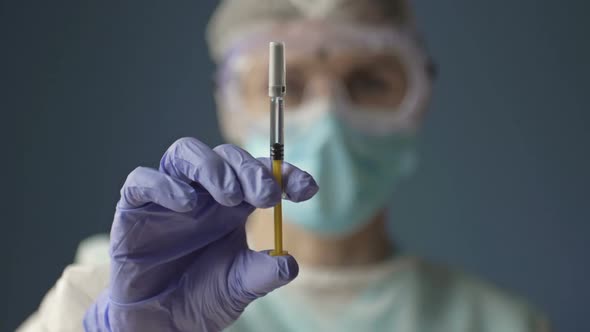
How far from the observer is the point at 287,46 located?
1.73 metres

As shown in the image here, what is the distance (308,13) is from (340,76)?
0.19 metres

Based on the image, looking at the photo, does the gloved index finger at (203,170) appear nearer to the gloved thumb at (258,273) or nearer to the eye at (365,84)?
the gloved thumb at (258,273)

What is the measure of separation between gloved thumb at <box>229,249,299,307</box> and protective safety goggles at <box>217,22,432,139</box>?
840 millimetres

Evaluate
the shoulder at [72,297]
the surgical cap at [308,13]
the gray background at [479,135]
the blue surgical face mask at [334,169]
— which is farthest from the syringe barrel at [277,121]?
the gray background at [479,135]

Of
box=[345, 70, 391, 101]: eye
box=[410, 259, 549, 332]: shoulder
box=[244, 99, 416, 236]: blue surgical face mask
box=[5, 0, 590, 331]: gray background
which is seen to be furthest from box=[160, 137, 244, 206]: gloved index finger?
box=[5, 0, 590, 331]: gray background

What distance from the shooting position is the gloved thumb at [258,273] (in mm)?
846

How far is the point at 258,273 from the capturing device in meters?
0.87

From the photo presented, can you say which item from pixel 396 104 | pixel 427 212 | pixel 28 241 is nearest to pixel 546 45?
pixel 427 212

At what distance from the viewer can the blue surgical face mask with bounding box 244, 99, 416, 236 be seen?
5.57ft

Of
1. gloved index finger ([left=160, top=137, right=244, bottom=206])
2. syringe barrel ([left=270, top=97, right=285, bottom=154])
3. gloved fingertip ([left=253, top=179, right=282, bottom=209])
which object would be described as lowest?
gloved fingertip ([left=253, top=179, right=282, bottom=209])

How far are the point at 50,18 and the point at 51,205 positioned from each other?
60 centimetres

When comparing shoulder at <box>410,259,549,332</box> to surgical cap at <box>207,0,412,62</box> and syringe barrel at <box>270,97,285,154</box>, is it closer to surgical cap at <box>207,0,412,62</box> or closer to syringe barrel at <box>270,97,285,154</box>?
surgical cap at <box>207,0,412,62</box>

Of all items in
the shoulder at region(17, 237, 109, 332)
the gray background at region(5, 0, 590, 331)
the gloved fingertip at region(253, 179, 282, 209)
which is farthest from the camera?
the gray background at region(5, 0, 590, 331)

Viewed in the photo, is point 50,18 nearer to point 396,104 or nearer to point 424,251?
point 396,104
